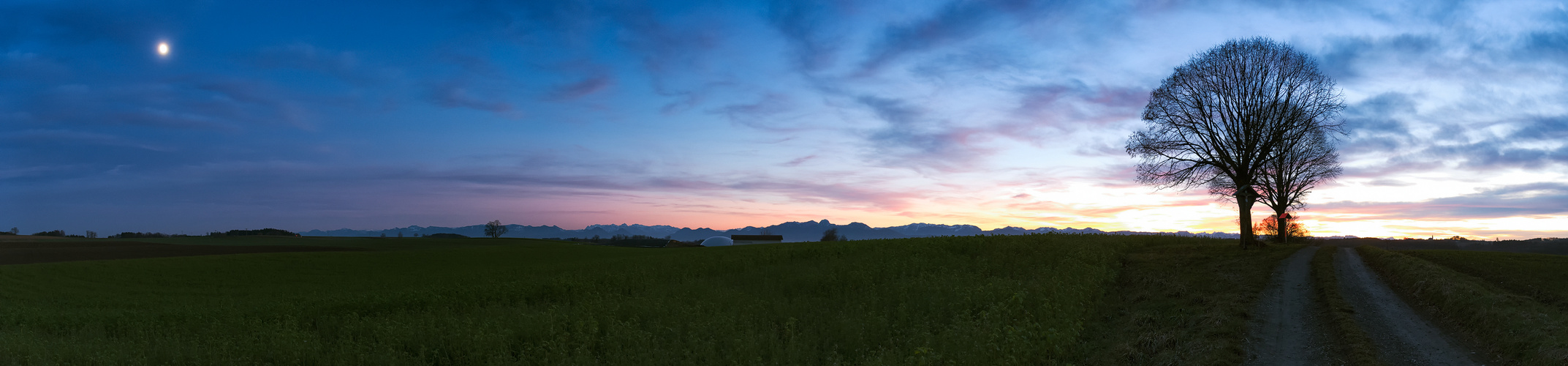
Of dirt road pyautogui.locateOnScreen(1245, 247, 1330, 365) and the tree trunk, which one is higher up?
the tree trunk

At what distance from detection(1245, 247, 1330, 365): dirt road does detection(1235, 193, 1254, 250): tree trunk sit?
14474 mm

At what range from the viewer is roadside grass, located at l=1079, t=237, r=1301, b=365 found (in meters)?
11.4

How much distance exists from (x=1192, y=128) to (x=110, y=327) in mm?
48787

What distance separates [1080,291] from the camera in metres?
17.0

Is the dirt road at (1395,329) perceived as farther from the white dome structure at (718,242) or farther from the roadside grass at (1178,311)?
the white dome structure at (718,242)

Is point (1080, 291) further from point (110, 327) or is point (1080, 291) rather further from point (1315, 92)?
point (110, 327)

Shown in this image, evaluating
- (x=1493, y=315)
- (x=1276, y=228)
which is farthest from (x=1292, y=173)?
(x=1493, y=315)

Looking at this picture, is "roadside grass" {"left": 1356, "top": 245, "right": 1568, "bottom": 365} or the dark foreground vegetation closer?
"roadside grass" {"left": 1356, "top": 245, "right": 1568, "bottom": 365}

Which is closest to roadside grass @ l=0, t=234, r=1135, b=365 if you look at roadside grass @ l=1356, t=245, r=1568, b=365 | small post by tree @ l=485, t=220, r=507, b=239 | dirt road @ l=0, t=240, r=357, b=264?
roadside grass @ l=1356, t=245, r=1568, b=365

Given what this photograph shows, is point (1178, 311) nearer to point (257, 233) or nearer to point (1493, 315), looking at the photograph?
point (1493, 315)

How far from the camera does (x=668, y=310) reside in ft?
60.1

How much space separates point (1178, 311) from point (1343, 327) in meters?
3.01

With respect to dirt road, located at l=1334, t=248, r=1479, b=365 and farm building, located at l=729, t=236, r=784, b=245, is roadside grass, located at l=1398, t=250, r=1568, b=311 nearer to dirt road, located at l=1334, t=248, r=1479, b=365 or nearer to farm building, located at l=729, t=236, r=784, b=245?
dirt road, located at l=1334, t=248, r=1479, b=365

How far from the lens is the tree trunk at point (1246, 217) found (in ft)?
105
